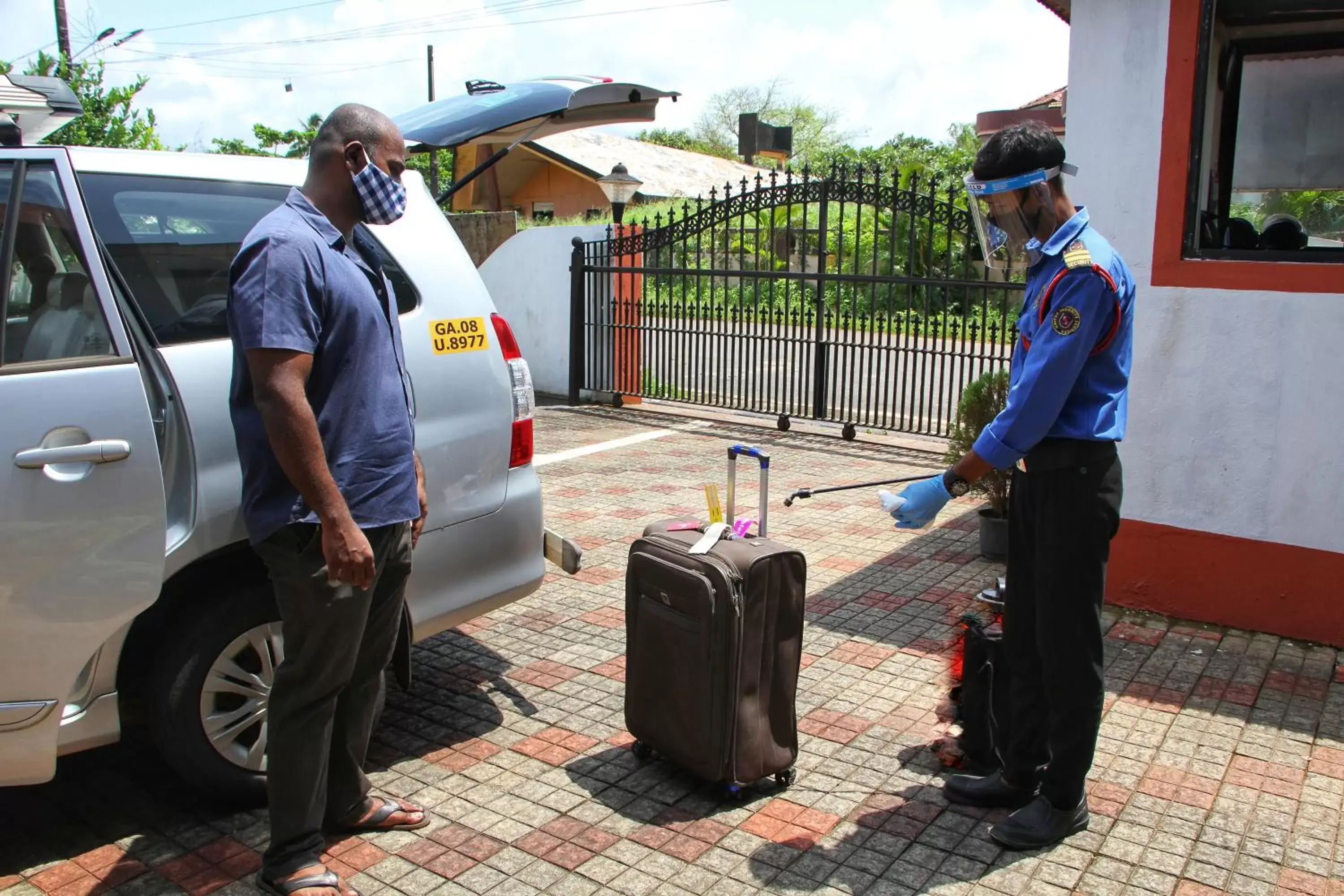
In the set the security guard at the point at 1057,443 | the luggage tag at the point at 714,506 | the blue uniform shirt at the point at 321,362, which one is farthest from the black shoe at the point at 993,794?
the blue uniform shirt at the point at 321,362

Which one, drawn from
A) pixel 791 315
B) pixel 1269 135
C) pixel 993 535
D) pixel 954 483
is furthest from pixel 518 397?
pixel 791 315

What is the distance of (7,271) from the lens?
3.01 meters

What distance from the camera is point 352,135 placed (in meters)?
2.78

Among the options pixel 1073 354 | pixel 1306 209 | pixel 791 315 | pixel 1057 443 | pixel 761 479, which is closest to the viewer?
pixel 1073 354

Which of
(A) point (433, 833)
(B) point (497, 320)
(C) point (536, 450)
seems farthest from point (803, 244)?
(A) point (433, 833)

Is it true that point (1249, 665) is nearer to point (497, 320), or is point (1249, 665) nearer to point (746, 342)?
point (497, 320)

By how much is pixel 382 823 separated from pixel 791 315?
27.0 ft

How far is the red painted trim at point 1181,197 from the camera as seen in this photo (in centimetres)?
482

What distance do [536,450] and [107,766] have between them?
19.1 feet

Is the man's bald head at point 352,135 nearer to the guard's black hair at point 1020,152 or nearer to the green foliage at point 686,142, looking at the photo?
the guard's black hair at point 1020,152

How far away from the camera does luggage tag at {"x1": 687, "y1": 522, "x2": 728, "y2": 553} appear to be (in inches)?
131

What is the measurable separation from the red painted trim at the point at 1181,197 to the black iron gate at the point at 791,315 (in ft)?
11.1

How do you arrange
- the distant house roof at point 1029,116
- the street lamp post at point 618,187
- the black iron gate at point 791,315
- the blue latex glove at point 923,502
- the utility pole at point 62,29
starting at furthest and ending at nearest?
the utility pole at point 62,29 < the street lamp post at point 618,187 < the distant house roof at point 1029,116 < the black iron gate at point 791,315 < the blue latex glove at point 923,502

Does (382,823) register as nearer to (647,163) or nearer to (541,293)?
(541,293)
